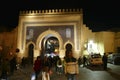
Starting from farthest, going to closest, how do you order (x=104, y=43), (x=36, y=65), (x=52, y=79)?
(x=104, y=43)
(x=52, y=79)
(x=36, y=65)

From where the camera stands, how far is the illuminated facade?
41.0m

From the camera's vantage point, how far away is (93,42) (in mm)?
41688

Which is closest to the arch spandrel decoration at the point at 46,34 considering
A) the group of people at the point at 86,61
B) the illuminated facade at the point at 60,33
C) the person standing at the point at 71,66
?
the illuminated facade at the point at 60,33

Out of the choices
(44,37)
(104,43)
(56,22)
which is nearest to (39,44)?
(44,37)

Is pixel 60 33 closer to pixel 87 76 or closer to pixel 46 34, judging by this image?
pixel 46 34

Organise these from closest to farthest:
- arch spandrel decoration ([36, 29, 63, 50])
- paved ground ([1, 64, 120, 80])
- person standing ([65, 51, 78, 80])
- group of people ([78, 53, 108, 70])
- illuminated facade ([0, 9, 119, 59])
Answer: person standing ([65, 51, 78, 80])
paved ground ([1, 64, 120, 80])
group of people ([78, 53, 108, 70])
illuminated facade ([0, 9, 119, 59])
arch spandrel decoration ([36, 29, 63, 50])

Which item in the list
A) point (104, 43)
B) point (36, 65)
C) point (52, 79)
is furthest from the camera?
point (104, 43)

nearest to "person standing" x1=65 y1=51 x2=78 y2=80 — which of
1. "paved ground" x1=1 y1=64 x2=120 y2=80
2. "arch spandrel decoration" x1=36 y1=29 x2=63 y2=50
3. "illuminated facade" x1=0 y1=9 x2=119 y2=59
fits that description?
"paved ground" x1=1 y1=64 x2=120 y2=80

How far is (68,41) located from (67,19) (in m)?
3.62

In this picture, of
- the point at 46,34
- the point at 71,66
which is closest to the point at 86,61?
the point at 46,34

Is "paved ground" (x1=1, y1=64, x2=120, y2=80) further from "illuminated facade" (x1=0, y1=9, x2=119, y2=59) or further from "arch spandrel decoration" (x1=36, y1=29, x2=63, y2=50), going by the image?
"arch spandrel decoration" (x1=36, y1=29, x2=63, y2=50)

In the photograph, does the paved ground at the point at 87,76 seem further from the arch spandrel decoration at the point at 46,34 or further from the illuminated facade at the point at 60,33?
the arch spandrel decoration at the point at 46,34

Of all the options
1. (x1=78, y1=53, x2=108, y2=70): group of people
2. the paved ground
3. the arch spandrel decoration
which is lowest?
the paved ground

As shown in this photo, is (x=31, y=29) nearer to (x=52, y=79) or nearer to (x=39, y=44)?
(x=39, y=44)
